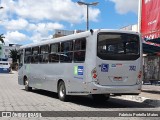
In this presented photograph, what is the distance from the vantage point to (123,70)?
1501 centimetres

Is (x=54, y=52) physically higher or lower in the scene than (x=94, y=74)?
higher

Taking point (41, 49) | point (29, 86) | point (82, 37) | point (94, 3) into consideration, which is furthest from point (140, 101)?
point (94, 3)

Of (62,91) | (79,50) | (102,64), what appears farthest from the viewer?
(62,91)

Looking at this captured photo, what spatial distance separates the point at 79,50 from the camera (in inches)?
616

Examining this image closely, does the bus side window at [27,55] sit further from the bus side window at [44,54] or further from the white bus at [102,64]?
the white bus at [102,64]

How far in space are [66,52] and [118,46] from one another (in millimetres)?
2769

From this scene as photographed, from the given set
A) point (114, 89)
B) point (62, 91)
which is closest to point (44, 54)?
point (62, 91)

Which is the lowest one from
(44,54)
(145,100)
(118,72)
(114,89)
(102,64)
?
(145,100)

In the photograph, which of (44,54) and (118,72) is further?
(44,54)

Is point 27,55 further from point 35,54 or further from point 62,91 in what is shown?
point 62,91

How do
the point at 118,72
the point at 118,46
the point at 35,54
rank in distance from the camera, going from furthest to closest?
the point at 35,54, the point at 118,46, the point at 118,72

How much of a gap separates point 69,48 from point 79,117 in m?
5.43

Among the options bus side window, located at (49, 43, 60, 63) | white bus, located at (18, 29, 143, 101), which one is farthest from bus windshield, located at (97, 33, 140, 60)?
bus side window, located at (49, 43, 60, 63)

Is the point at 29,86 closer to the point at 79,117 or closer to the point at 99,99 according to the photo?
the point at 99,99
